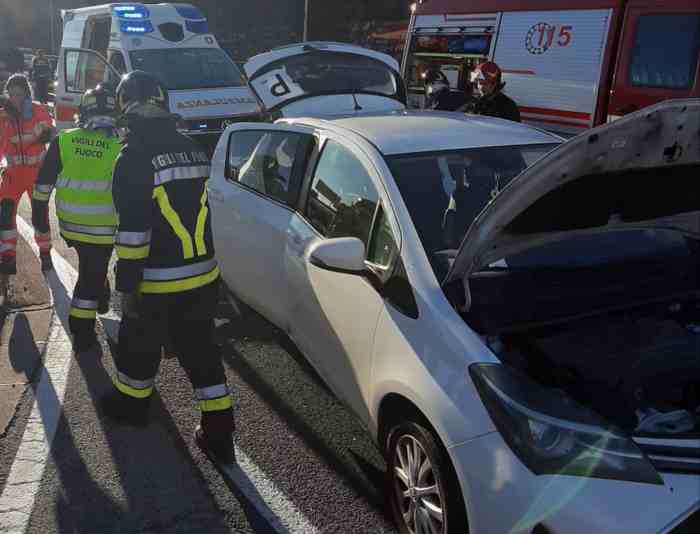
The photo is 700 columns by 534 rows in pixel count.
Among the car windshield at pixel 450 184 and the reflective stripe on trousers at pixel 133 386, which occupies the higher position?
the car windshield at pixel 450 184

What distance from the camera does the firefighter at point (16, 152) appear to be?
5.86 meters

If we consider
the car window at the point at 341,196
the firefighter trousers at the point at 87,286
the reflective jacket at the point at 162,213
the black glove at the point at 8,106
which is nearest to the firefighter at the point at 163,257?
the reflective jacket at the point at 162,213

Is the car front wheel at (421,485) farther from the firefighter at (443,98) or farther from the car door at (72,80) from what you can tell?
the car door at (72,80)

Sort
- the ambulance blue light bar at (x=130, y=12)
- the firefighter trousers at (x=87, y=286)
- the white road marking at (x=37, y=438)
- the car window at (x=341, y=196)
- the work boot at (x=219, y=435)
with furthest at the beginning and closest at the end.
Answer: the ambulance blue light bar at (x=130, y=12) < the firefighter trousers at (x=87, y=286) < the work boot at (x=219, y=435) < the car window at (x=341, y=196) < the white road marking at (x=37, y=438)

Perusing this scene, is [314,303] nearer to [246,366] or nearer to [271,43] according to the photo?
[246,366]

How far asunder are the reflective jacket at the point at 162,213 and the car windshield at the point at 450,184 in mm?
962

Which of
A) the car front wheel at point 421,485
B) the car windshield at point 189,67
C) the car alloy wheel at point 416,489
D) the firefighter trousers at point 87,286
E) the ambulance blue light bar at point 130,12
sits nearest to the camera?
the car front wheel at point 421,485

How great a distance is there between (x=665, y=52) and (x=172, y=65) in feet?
22.2

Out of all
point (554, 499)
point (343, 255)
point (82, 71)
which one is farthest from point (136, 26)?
point (554, 499)

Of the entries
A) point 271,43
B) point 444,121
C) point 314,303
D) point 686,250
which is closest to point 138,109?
point 314,303

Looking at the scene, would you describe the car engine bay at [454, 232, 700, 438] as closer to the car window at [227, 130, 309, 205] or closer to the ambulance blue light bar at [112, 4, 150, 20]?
the car window at [227, 130, 309, 205]

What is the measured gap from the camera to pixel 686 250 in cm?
318

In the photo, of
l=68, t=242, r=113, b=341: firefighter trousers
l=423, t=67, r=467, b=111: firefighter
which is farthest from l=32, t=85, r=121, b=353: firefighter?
l=423, t=67, r=467, b=111: firefighter

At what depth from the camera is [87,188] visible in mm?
4461
